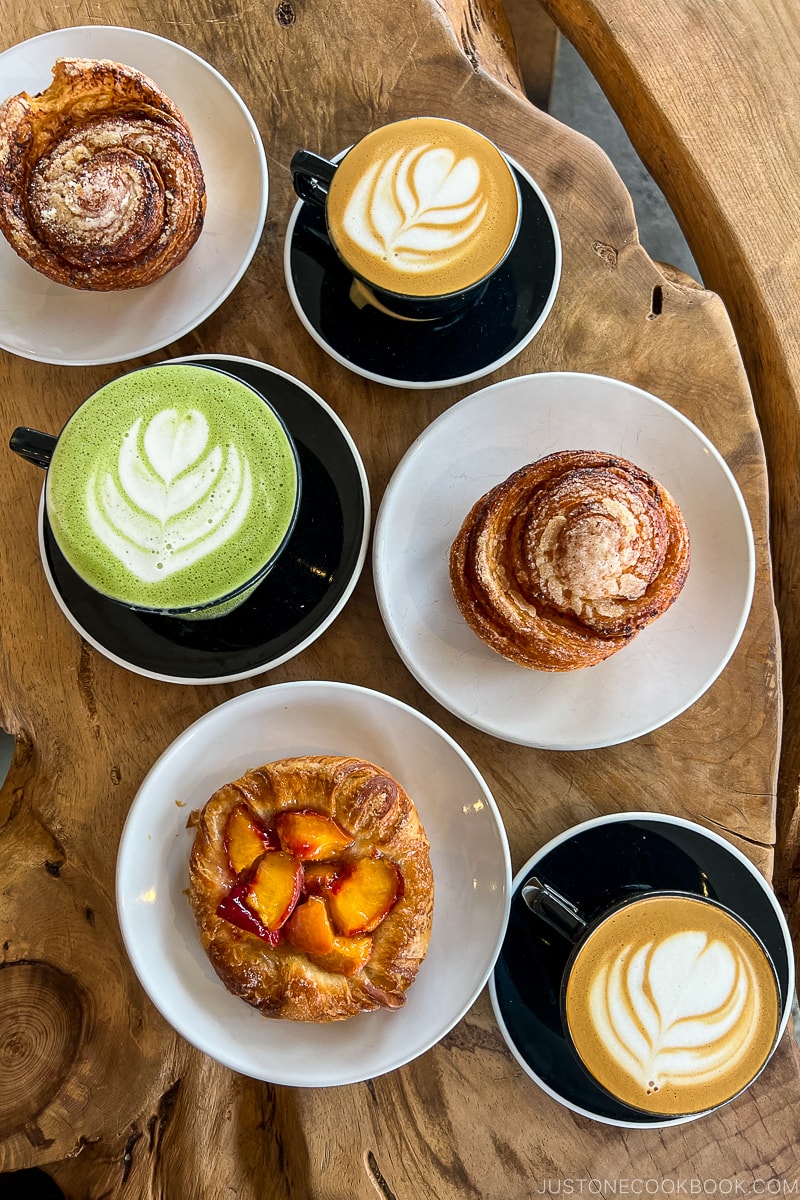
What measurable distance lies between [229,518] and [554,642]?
0.57 metres

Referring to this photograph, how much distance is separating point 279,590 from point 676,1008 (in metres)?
1.00

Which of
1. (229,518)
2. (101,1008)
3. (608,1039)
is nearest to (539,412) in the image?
(229,518)

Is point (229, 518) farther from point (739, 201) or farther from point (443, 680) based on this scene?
point (739, 201)

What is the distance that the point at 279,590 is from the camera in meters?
1.61

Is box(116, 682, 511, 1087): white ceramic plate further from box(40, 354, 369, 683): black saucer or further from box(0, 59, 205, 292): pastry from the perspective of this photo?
box(0, 59, 205, 292): pastry

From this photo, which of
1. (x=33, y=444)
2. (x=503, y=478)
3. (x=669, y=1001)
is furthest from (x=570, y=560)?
(x=33, y=444)

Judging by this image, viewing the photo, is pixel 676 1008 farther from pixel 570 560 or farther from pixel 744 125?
pixel 744 125

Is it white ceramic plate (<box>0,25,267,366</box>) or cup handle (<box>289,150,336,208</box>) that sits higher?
cup handle (<box>289,150,336,208</box>)

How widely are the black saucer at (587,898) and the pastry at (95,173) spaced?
4.26 feet

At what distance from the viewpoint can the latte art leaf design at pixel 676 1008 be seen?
4.79 feet

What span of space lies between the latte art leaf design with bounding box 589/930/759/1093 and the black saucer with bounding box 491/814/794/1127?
0.43 ft

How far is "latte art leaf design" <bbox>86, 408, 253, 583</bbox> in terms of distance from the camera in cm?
135

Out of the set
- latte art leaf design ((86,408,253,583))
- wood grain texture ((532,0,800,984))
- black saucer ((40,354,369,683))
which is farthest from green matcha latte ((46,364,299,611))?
wood grain texture ((532,0,800,984))

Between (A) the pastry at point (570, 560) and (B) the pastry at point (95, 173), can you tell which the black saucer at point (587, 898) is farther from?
(B) the pastry at point (95, 173)
